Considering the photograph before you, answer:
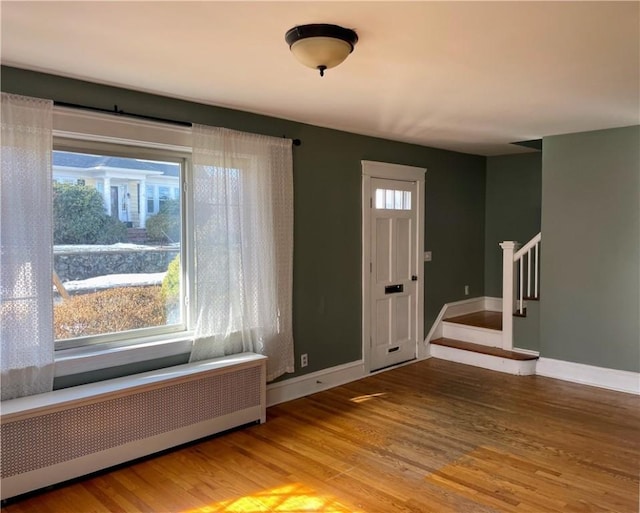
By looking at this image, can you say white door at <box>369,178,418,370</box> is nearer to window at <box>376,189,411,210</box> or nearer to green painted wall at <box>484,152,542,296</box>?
window at <box>376,189,411,210</box>

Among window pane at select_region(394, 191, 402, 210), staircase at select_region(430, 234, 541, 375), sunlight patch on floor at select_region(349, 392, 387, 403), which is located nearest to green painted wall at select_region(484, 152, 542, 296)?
staircase at select_region(430, 234, 541, 375)

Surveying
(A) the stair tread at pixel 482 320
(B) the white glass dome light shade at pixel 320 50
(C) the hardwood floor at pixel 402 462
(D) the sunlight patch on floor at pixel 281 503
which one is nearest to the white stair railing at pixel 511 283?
(A) the stair tread at pixel 482 320

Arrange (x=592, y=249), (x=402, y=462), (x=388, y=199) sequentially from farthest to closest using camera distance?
(x=388, y=199) < (x=592, y=249) < (x=402, y=462)

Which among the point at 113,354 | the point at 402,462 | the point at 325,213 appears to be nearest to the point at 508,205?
the point at 325,213

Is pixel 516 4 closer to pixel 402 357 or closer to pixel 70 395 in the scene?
pixel 70 395

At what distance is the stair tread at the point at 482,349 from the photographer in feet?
17.4

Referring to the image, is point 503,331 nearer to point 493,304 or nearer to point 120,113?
point 493,304

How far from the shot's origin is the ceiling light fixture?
2293 mm

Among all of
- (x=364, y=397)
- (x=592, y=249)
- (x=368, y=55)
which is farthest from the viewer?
(x=592, y=249)

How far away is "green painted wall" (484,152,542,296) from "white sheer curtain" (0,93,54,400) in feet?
17.7

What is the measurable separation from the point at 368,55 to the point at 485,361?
390 centimetres

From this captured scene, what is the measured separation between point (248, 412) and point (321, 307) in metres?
1.25

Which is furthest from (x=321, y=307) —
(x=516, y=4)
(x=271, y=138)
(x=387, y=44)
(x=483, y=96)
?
(x=516, y=4)

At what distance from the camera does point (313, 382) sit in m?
4.69
